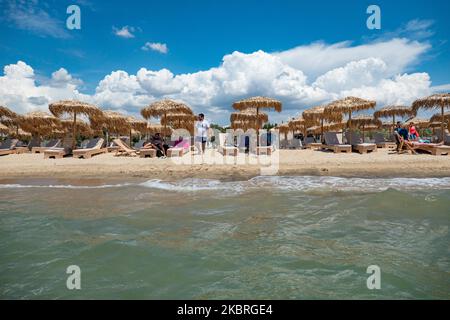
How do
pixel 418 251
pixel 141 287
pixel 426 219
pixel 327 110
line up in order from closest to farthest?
pixel 141 287
pixel 418 251
pixel 426 219
pixel 327 110

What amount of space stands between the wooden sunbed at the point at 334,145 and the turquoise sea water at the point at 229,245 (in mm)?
7278

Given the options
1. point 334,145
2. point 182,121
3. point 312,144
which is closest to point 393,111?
point 312,144

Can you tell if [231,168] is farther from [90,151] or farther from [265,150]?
[90,151]

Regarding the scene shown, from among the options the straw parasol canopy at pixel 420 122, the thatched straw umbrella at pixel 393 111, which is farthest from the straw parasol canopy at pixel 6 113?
the straw parasol canopy at pixel 420 122

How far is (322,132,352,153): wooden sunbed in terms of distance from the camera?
1323 centimetres

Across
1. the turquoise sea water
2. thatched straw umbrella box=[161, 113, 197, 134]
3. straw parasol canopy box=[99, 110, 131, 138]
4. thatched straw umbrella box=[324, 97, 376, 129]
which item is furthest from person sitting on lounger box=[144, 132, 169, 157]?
thatched straw umbrella box=[324, 97, 376, 129]

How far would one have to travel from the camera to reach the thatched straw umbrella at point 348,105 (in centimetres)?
1319

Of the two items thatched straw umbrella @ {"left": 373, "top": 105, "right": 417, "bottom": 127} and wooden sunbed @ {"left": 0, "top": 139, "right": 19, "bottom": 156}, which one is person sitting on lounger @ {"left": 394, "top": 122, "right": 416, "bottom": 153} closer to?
thatched straw umbrella @ {"left": 373, "top": 105, "right": 417, "bottom": 127}

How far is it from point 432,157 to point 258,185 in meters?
7.83

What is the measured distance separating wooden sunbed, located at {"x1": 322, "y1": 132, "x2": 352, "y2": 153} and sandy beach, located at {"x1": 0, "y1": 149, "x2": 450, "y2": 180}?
1.42 m

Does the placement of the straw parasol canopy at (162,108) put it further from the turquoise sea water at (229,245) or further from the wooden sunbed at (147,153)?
the turquoise sea water at (229,245)

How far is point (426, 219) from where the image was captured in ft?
13.6
